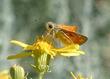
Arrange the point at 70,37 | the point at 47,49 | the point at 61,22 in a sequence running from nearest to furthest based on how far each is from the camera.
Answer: the point at 70,37
the point at 47,49
the point at 61,22

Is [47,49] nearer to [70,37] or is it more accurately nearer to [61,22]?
[70,37]

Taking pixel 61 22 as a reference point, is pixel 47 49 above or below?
below

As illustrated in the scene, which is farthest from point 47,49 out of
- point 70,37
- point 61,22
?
point 61,22

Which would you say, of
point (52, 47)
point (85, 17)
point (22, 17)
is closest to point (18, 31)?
point (22, 17)

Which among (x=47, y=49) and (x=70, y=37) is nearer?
(x=70, y=37)

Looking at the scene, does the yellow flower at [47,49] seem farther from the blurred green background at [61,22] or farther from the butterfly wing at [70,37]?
the blurred green background at [61,22]

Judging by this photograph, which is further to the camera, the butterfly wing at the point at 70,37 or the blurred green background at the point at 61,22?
the blurred green background at the point at 61,22

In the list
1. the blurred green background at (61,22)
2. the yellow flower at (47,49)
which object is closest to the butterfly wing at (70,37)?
the yellow flower at (47,49)

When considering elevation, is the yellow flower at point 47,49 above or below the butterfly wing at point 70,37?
below
